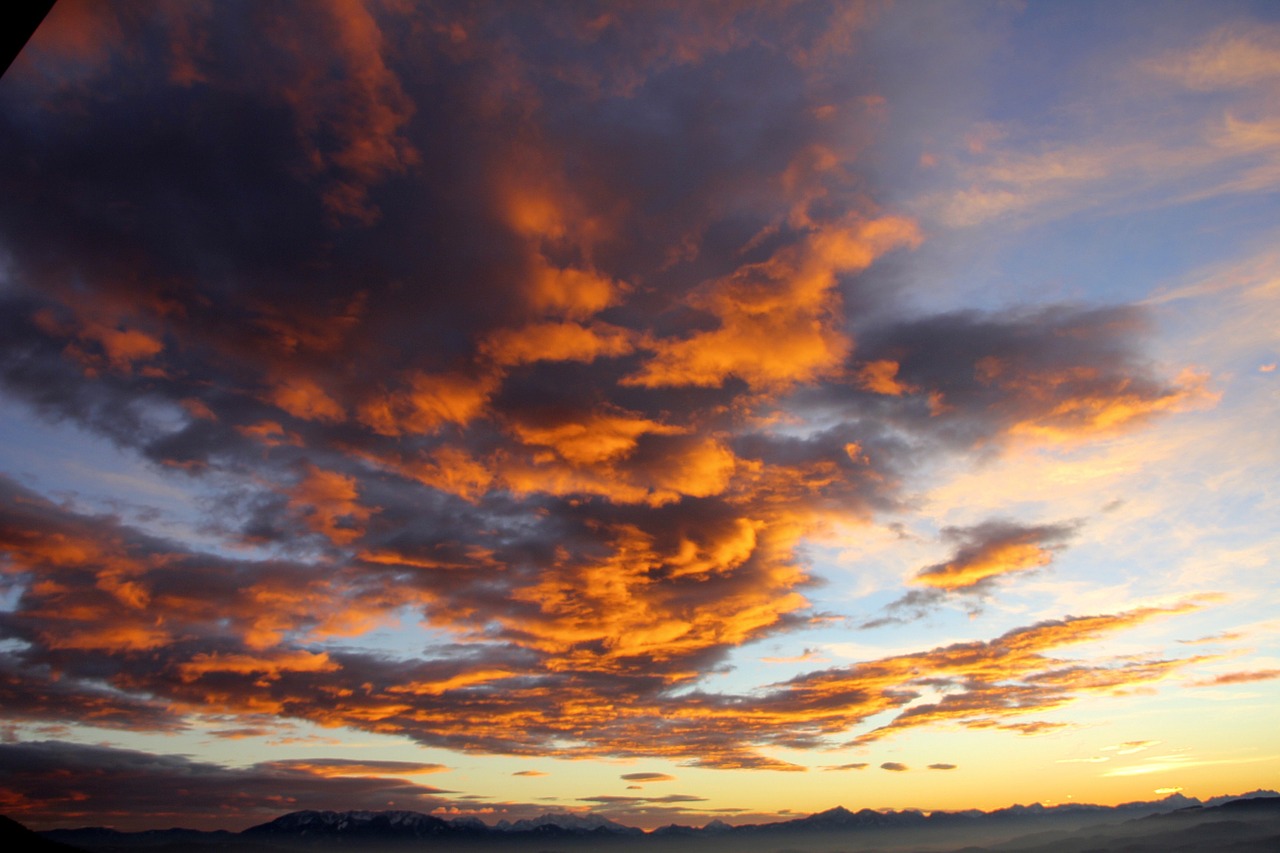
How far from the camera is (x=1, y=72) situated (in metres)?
6.53

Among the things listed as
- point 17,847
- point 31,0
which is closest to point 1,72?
point 31,0

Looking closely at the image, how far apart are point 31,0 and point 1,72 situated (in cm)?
97

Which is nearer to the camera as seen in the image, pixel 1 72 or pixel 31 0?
pixel 31 0

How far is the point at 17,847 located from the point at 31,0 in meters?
7.43

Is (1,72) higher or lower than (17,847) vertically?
higher

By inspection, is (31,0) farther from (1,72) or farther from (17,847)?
(17,847)

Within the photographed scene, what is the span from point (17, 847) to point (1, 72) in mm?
7070

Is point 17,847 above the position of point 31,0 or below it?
below

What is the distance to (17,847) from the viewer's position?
20.9ft

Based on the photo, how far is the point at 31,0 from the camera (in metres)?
5.99
